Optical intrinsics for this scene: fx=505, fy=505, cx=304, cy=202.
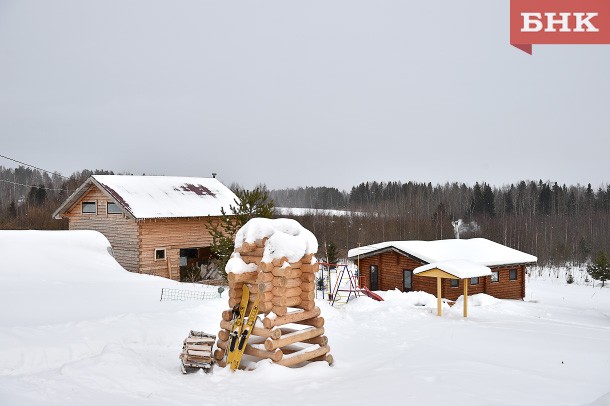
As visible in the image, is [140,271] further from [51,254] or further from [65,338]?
[65,338]

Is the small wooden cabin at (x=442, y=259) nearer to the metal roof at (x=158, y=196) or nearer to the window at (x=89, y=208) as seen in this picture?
the metal roof at (x=158, y=196)

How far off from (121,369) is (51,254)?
52.6 ft

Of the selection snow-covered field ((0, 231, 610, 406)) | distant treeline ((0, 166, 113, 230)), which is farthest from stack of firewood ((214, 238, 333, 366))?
distant treeline ((0, 166, 113, 230))

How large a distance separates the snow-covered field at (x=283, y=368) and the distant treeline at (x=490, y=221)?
3954 cm

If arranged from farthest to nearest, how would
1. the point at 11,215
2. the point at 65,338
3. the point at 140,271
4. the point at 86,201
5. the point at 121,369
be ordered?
the point at 11,215 < the point at 86,201 < the point at 140,271 < the point at 65,338 < the point at 121,369

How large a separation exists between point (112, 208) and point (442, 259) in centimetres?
1794

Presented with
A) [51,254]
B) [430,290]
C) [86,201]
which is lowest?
[430,290]

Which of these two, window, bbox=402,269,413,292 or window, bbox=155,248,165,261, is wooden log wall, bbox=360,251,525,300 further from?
window, bbox=155,248,165,261

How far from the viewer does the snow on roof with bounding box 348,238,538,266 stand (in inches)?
1056

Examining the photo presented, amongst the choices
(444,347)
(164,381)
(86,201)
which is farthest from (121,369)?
(86,201)

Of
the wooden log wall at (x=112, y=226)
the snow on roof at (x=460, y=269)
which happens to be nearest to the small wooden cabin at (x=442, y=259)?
the snow on roof at (x=460, y=269)

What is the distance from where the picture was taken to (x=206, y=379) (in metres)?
10.2

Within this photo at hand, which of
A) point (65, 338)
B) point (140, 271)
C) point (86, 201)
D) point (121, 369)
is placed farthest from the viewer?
point (86, 201)

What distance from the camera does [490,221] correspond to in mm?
75875
